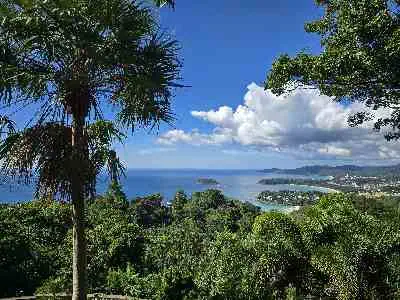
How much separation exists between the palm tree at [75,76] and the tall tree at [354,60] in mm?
3358

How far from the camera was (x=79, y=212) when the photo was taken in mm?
5277

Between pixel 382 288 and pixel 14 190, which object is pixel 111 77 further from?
pixel 382 288

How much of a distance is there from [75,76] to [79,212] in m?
1.53

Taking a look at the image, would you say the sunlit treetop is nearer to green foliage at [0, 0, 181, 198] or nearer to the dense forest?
green foliage at [0, 0, 181, 198]

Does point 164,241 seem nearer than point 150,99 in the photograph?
No

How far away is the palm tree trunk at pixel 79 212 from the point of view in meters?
5.16

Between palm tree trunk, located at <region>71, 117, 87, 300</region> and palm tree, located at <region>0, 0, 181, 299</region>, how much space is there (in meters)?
0.01

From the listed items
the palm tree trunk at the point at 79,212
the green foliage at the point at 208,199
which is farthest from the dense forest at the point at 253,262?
the green foliage at the point at 208,199

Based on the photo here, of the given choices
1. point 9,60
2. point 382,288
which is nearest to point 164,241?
point 382,288

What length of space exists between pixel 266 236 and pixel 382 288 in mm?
2374

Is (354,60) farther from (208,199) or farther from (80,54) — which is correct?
(208,199)

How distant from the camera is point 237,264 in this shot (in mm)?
9078

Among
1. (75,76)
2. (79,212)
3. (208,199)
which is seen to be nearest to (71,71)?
(75,76)

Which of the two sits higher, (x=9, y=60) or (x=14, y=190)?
(x=9, y=60)
